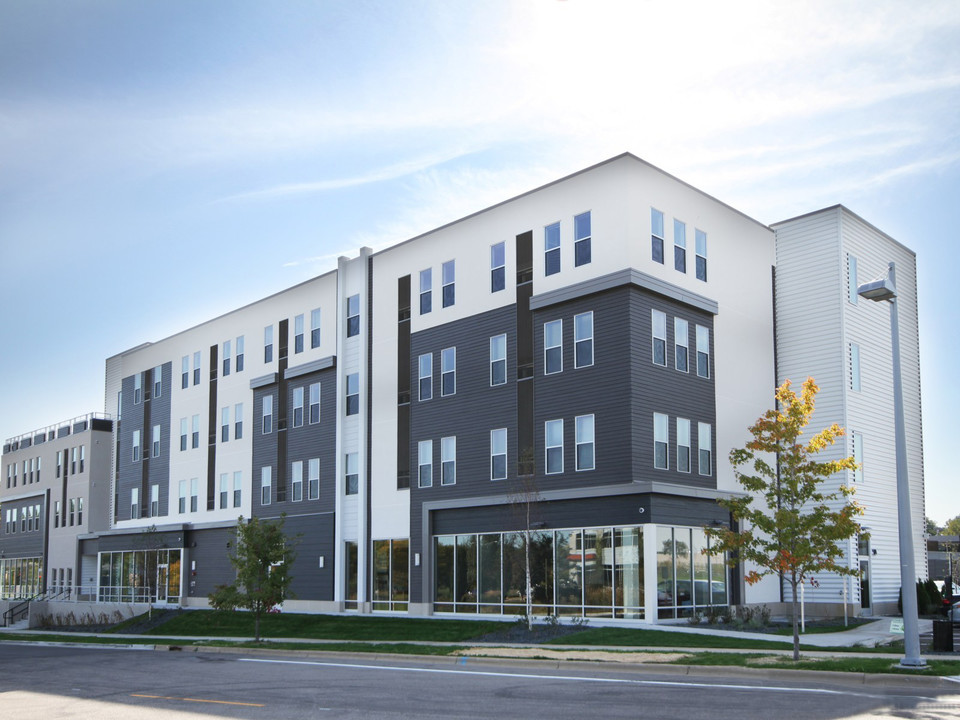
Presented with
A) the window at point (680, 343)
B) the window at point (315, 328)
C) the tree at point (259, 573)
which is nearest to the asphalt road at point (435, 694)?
the tree at point (259, 573)

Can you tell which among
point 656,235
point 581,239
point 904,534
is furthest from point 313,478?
point 904,534

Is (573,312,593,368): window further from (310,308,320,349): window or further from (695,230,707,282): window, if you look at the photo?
(310,308,320,349): window

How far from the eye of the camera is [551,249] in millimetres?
36406

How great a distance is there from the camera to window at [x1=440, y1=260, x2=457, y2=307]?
40.5 m

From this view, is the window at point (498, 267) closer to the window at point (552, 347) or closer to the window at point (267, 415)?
the window at point (552, 347)

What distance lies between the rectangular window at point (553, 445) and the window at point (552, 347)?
189cm

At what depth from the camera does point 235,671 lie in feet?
77.9

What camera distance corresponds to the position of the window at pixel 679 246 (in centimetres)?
3584

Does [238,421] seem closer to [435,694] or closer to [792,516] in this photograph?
[792,516]

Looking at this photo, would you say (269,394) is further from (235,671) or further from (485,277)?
(235,671)

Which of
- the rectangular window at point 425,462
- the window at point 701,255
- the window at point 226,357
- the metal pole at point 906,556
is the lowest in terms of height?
the metal pole at point 906,556

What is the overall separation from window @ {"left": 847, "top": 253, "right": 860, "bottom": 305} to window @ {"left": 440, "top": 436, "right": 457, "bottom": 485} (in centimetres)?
1644

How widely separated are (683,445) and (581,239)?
8.03 meters

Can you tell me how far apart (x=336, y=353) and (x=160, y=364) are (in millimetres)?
19548
